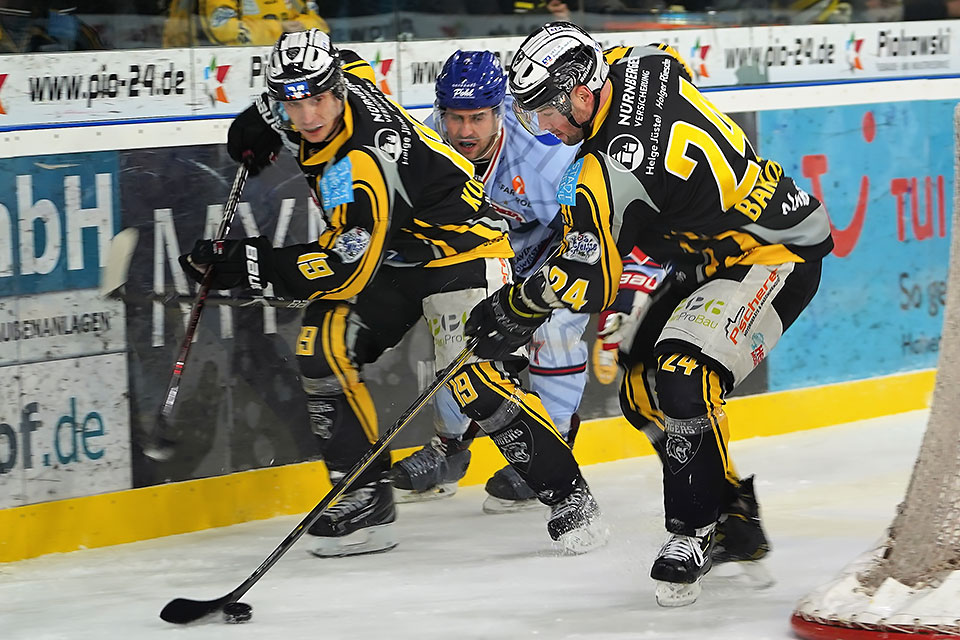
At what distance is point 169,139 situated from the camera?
176 inches

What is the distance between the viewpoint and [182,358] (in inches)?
166

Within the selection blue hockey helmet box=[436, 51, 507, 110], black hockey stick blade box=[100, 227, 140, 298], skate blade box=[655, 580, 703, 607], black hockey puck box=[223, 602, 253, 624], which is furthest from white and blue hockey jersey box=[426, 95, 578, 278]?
black hockey puck box=[223, 602, 253, 624]

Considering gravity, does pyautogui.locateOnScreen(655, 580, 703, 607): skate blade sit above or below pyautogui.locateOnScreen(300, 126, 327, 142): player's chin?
below

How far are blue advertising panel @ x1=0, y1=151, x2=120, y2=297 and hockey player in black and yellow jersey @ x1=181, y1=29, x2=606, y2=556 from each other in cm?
41

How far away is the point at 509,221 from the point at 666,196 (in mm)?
1320

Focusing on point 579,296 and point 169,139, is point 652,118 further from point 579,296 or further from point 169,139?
point 169,139

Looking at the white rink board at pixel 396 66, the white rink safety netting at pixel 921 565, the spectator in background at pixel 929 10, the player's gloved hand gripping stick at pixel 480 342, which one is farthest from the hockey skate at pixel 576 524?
the spectator in background at pixel 929 10

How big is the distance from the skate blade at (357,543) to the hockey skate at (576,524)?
474 mm

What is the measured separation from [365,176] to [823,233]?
119cm

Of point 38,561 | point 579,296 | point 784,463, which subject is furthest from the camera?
point 784,463

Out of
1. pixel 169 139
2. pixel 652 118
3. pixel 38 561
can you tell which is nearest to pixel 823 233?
pixel 652 118

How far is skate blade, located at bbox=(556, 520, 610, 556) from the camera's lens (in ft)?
13.6

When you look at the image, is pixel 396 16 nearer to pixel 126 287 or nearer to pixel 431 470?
pixel 126 287

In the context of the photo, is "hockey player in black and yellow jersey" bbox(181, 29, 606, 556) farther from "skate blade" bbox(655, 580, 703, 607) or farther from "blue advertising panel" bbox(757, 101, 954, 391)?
"blue advertising panel" bbox(757, 101, 954, 391)
